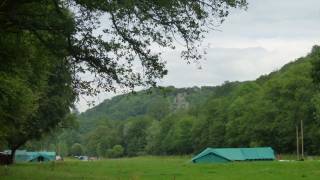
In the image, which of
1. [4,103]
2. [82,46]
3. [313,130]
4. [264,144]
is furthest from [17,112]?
[264,144]

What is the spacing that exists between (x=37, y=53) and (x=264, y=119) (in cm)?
10722

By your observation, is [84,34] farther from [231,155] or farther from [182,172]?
[231,155]

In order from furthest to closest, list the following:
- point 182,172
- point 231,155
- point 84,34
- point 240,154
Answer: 1. point 240,154
2. point 231,155
3. point 182,172
4. point 84,34

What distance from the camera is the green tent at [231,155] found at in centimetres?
8469

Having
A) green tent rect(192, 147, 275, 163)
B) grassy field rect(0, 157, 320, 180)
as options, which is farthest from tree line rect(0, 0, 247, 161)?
green tent rect(192, 147, 275, 163)

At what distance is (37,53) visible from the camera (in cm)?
2180

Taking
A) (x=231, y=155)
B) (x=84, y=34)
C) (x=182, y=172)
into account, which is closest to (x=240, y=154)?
(x=231, y=155)

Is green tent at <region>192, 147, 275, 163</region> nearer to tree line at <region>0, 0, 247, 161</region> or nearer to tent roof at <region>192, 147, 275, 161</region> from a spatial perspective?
tent roof at <region>192, 147, 275, 161</region>

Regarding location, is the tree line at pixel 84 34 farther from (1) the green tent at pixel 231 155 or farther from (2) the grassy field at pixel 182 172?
(1) the green tent at pixel 231 155

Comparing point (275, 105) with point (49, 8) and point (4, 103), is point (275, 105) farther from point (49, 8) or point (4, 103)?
point (49, 8)

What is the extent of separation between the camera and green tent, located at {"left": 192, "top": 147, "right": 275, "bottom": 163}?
84688 mm

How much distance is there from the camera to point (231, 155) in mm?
86562

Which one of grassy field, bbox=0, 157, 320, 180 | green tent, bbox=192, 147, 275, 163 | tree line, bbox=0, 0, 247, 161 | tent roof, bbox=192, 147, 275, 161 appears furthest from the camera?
tent roof, bbox=192, 147, 275, 161

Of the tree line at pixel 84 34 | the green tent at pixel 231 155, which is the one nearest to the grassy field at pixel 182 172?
the tree line at pixel 84 34
